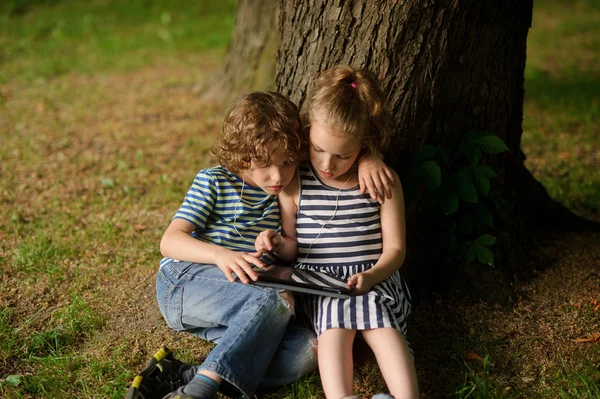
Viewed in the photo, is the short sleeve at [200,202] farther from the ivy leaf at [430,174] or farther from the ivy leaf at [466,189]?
the ivy leaf at [466,189]

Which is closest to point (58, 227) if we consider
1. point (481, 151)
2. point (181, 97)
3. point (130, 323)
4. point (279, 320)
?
point (130, 323)

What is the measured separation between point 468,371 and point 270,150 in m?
1.25

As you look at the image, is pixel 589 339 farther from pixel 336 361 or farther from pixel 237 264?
pixel 237 264

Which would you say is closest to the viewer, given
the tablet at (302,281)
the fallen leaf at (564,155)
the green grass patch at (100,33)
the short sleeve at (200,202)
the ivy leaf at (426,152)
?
the tablet at (302,281)

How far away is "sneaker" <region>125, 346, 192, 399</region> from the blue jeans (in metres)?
0.14

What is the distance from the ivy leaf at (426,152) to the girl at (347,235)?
0.30 metres

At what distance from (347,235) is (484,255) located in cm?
81

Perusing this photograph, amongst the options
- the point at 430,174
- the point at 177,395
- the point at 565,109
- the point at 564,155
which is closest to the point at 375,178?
the point at 430,174

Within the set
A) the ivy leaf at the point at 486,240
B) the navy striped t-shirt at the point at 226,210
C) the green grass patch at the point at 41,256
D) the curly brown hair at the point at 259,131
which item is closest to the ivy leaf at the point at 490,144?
the ivy leaf at the point at 486,240

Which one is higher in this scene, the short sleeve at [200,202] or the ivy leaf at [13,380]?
the short sleeve at [200,202]

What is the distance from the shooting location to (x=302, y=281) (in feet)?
8.53

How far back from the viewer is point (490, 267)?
327 centimetres

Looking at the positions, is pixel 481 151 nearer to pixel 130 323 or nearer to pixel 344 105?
pixel 344 105

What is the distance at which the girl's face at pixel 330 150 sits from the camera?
101 inches
